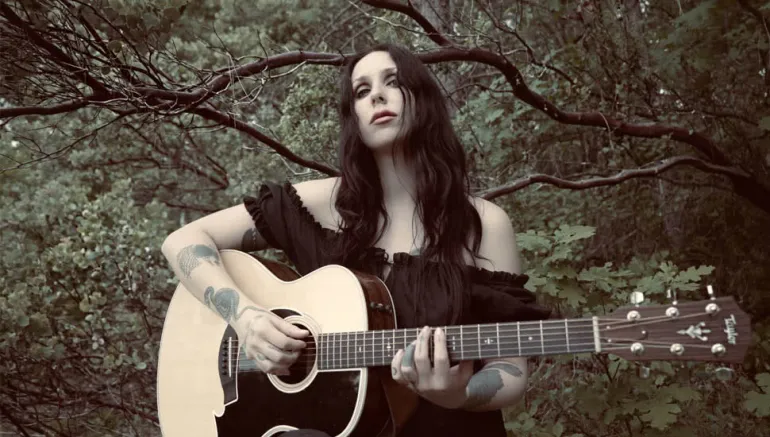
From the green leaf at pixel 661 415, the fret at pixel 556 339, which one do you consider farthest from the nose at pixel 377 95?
the green leaf at pixel 661 415

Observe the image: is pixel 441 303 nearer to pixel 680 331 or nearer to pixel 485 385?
pixel 485 385

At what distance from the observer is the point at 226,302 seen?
223cm

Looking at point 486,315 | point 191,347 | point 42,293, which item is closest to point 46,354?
point 42,293

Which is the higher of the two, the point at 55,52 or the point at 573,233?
the point at 55,52

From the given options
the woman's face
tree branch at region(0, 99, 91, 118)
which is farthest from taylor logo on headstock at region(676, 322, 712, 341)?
tree branch at region(0, 99, 91, 118)

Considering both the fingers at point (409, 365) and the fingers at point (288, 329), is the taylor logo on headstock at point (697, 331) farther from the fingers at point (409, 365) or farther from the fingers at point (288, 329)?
the fingers at point (288, 329)

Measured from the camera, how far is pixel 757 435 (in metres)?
3.98

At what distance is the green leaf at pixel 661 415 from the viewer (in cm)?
304

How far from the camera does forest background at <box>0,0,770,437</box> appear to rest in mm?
3275

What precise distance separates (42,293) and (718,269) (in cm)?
392

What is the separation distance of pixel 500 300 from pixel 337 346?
454 millimetres

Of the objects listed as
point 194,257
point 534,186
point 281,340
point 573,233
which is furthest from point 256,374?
point 534,186

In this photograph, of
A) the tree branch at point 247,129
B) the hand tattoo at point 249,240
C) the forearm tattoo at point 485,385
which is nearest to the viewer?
the forearm tattoo at point 485,385

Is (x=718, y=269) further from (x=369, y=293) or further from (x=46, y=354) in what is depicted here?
(x=46, y=354)
